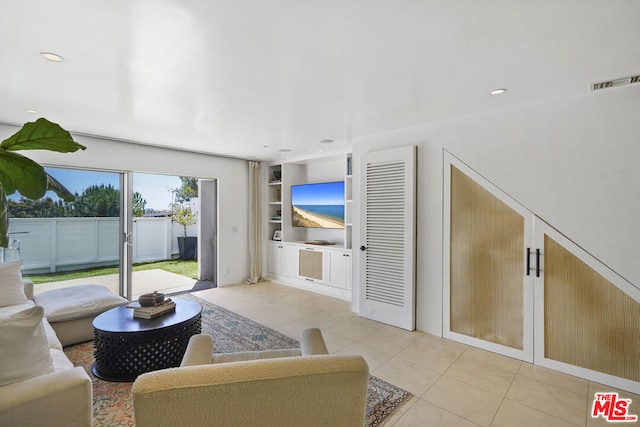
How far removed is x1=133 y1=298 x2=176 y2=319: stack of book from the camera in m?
2.56

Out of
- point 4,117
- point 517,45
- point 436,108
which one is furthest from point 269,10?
point 4,117

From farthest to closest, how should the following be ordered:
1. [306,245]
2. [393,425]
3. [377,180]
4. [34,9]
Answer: [306,245]
[377,180]
[393,425]
[34,9]

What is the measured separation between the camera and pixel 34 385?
1.41 meters

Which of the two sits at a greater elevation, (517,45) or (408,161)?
(517,45)

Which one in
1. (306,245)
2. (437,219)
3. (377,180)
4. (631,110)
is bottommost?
(306,245)

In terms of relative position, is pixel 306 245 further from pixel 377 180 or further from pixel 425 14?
pixel 425 14

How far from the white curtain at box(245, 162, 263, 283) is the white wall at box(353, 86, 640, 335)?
3.55 meters

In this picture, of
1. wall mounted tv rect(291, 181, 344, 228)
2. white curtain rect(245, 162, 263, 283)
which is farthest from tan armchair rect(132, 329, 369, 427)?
white curtain rect(245, 162, 263, 283)

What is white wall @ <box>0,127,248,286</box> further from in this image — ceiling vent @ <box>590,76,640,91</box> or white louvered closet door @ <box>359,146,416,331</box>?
ceiling vent @ <box>590,76,640,91</box>

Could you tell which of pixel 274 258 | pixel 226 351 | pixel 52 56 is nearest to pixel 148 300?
pixel 226 351

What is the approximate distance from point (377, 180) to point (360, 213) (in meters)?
0.50

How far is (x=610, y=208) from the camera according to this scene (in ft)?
7.93

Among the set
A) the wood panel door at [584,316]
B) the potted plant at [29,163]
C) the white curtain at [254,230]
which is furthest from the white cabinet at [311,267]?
the potted plant at [29,163]

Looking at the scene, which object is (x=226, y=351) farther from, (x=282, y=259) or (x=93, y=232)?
(x=282, y=259)
